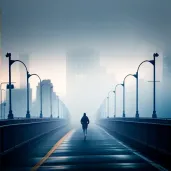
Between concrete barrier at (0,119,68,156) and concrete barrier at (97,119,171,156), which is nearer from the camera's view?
concrete barrier at (97,119,171,156)

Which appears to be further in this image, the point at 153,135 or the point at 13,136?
the point at 153,135

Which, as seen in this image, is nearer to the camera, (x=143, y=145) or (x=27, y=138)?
(x=143, y=145)

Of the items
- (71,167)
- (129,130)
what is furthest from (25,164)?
(129,130)

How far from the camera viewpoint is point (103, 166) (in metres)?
15.9

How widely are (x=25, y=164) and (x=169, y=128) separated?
19.2 ft

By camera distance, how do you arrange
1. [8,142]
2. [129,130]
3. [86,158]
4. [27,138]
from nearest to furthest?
[86,158] < [8,142] < [27,138] < [129,130]

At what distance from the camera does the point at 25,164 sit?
A: 17078 mm

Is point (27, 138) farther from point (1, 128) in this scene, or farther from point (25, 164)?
point (25, 164)

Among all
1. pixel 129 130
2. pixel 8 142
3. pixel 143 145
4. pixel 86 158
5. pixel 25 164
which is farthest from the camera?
pixel 129 130

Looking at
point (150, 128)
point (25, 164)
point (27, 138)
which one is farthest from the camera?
point (27, 138)

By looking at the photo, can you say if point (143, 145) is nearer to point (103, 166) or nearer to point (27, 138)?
point (27, 138)

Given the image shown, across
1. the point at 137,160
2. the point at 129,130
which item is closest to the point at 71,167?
the point at 137,160

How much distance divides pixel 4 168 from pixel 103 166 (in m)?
3.21

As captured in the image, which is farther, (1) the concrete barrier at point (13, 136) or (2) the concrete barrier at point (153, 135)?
(1) the concrete barrier at point (13, 136)
